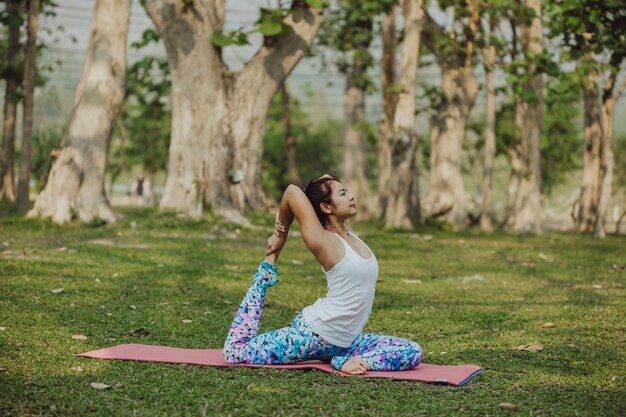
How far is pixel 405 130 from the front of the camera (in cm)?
2212

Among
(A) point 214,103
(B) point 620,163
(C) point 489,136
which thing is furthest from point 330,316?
(B) point 620,163

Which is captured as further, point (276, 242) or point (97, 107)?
point (97, 107)

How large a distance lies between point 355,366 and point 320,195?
1166mm

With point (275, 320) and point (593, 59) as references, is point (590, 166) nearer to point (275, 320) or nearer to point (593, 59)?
point (593, 59)

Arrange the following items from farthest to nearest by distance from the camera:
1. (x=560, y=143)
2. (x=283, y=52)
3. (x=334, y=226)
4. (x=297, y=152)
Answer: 1. (x=297, y=152)
2. (x=560, y=143)
3. (x=283, y=52)
4. (x=334, y=226)

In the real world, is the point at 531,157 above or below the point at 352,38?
below

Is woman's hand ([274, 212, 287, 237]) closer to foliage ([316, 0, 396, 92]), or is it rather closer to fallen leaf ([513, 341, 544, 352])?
fallen leaf ([513, 341, 544, 352])

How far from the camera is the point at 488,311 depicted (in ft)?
33.2

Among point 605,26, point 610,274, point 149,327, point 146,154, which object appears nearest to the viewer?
point 149,327

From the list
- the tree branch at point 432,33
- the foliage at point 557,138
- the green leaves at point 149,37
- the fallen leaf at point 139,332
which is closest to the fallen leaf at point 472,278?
the fallen leaf at point 139,332

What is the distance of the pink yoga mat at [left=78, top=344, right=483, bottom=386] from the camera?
6617 millimetres

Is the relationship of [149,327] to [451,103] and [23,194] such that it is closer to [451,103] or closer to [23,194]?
[23,194]

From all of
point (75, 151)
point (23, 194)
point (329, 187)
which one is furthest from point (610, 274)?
point (23, 194)

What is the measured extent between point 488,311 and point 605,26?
9334mm
